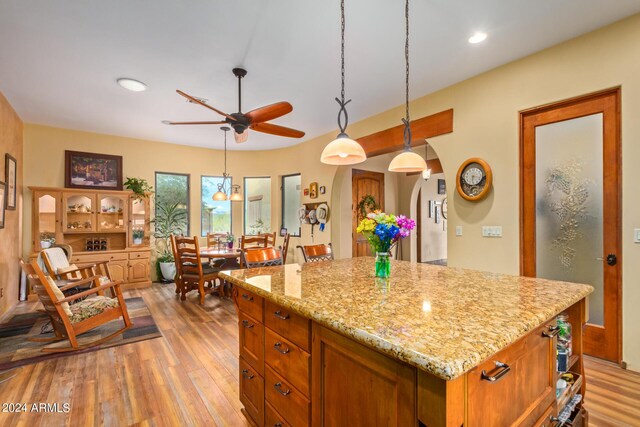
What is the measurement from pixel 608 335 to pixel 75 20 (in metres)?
5.12

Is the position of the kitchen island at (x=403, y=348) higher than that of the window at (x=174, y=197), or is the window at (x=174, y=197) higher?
the window at (x=174, y=197)

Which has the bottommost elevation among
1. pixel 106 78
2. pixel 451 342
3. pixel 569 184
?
pixel 451 342

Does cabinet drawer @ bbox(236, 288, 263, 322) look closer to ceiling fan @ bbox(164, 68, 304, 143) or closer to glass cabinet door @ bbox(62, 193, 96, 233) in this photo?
ceiling fan @ bbox(164, 68, 304, 143)

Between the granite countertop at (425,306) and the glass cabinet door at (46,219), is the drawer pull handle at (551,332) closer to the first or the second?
the granite countertop at (425,306)

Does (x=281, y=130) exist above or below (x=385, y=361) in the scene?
above

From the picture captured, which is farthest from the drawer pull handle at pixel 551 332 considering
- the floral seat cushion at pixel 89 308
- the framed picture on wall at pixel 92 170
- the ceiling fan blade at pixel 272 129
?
the framed picture on wall at pixel 92 170

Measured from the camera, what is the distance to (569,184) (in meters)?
2.72

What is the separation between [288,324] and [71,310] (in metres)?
2.68

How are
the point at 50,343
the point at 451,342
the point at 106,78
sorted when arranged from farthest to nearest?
the point at 106,78 < the point at 50,343 < the point at 451,342

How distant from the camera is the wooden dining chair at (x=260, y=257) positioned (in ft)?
7.91

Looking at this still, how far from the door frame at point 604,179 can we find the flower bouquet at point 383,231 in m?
1.93

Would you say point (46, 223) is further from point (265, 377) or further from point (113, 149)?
point (265, 377)

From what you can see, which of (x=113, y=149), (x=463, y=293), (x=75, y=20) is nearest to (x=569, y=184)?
(x=463, y=293)

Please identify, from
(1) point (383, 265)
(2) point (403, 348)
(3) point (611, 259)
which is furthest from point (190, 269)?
(3) point (611, 259)
